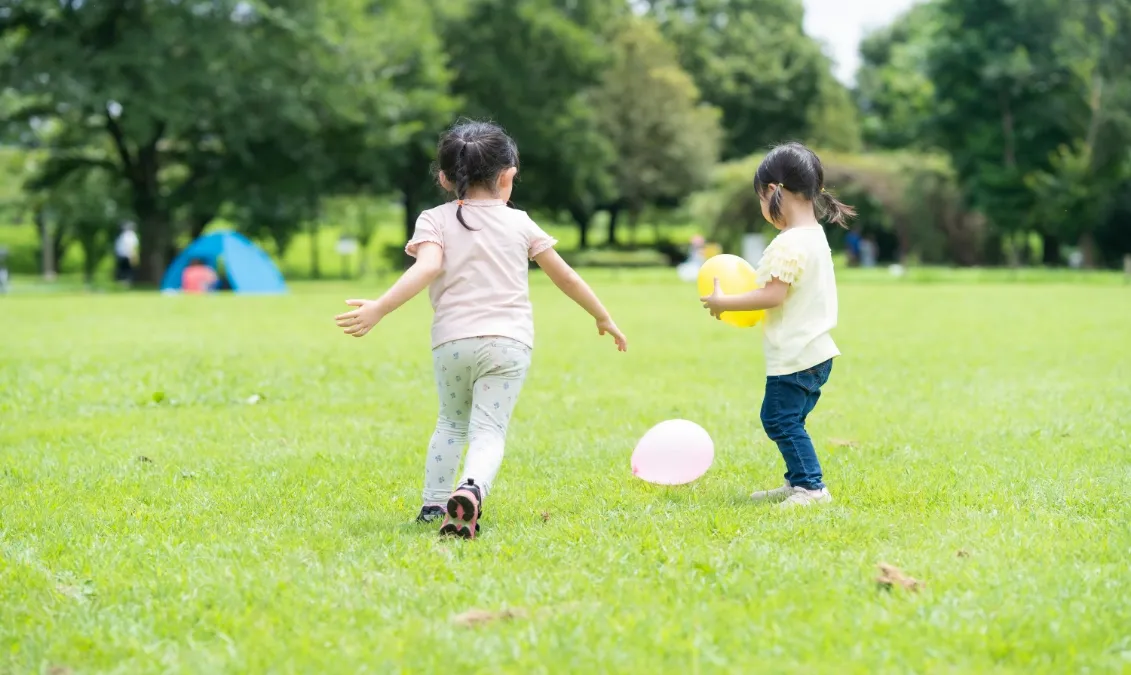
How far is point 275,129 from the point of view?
34062 mm

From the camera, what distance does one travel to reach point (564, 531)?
187 inches

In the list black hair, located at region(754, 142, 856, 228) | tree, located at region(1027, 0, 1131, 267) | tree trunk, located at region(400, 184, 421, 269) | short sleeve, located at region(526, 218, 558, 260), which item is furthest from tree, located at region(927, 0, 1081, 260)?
short sleeve, located at region(526, 218, 558, 260)

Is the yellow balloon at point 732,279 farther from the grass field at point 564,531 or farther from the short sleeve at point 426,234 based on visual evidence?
the short sleeve at point 426,234

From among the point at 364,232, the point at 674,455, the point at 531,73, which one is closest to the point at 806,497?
→ the point at 674,455

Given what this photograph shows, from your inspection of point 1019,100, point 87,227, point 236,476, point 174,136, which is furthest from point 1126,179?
point 236,476

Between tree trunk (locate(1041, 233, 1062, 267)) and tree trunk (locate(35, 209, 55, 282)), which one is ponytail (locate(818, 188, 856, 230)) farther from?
tree trunk (locate(1041, 233, 1062, 267))

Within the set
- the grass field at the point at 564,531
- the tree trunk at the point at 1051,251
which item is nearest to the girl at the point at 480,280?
the grass field at the point at 564,531

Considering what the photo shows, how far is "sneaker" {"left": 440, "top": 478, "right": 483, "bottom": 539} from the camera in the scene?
4.57m

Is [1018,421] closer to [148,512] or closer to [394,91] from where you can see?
[148,512]

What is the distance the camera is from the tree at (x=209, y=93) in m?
29.1

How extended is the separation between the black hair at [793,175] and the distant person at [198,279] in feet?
81.1

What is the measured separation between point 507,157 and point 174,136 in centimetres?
3141

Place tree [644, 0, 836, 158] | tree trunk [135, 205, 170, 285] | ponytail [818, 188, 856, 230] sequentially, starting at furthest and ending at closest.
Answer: tree [644, 0, 836, 158], tree trunk [135, 205, 170, 285], ponytail [818, 188, 856, 230]

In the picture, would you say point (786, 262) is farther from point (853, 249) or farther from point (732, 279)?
point (853, 249)
